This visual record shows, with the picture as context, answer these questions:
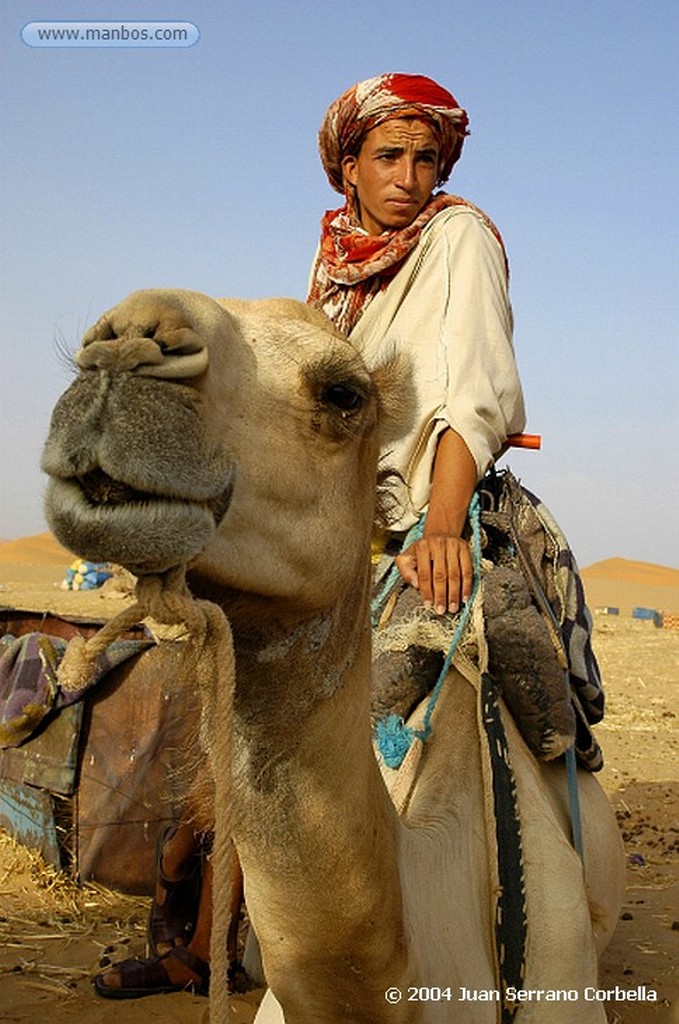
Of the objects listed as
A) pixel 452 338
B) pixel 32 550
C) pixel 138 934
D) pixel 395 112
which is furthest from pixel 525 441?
pixel 32 550

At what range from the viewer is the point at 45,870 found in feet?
18.8

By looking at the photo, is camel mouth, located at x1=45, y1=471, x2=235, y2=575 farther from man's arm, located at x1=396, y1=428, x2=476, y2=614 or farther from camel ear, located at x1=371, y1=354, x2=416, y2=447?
man's arm, located at x1=396, y1=428, x2=476, y2=614

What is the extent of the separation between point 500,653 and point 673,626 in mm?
19424

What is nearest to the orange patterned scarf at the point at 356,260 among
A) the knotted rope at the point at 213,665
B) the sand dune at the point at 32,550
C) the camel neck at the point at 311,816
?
the camel neck at the point at 311,816

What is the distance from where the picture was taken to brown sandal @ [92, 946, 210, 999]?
4480 mm

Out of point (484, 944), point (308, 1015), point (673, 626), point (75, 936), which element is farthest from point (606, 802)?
point (673, 626)

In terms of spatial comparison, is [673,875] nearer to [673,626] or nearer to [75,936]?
[75,936]

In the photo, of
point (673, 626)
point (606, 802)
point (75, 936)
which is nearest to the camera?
point (606, 802)

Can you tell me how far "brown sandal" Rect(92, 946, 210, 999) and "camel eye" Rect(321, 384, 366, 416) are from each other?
3013 mm

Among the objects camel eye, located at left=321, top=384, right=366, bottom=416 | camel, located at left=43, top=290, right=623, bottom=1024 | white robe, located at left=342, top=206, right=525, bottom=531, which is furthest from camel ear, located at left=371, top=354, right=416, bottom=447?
white robe, located at left=342, top=206, right=525, bottom=531

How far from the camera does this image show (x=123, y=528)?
66.5 inches

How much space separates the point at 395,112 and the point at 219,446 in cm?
218

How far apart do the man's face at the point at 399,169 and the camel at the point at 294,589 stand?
1.15 meters

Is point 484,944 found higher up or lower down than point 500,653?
lower down
